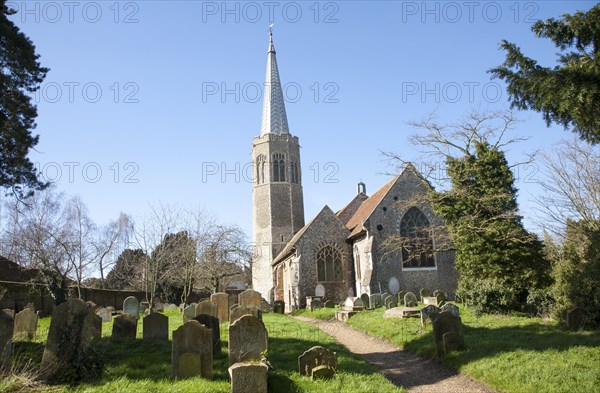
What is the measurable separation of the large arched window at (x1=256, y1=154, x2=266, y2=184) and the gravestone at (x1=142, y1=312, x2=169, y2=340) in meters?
29.9

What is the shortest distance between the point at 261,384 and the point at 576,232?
13.1 metres

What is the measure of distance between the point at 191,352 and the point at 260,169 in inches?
1353

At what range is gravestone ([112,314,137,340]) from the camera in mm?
11461

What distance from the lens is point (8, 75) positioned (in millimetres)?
10953

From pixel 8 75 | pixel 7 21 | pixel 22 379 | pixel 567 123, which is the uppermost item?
pixel 7 21

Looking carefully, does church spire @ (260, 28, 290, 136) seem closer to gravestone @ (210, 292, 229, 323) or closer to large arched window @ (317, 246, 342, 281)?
large arched window @ (317, 246, 342, 281)

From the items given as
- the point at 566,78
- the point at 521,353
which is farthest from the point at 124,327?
the point at 566,78

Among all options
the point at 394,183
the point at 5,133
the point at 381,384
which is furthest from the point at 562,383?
the point at 394,183

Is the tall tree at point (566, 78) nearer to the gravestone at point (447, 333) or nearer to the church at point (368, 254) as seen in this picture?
the gravestone at point (447, 333)

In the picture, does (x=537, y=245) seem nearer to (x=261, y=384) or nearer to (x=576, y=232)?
(x=576, y=232)

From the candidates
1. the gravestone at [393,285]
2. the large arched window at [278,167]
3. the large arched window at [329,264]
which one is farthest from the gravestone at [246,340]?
the large arched window at [278,167]

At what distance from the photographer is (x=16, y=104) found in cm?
1115

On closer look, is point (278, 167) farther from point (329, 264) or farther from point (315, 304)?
point (315, 304)

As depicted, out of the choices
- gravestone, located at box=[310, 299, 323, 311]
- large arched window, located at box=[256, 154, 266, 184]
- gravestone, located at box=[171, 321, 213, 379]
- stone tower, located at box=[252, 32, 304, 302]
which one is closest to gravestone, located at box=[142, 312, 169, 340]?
gravestone, located at box=[171, 321, 213, 379]
